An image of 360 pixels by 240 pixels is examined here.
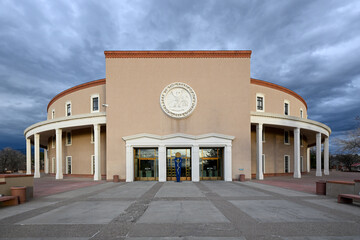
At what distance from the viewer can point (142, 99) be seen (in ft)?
70.1

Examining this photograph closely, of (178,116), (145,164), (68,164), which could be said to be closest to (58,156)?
(68,164)

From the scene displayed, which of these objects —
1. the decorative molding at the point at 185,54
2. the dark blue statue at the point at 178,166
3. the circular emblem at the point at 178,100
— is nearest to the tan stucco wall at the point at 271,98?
the decorative molding at the point at 185,54

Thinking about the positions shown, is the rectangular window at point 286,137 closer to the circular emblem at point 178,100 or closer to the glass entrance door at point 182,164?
the glass entrance door at point 182,164

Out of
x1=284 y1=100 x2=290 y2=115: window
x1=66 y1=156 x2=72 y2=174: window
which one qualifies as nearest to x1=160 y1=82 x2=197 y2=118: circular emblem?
x1=284 y1=100 x2=290 y2=115: window

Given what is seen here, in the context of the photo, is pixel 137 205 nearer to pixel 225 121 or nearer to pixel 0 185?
pixel 0 185

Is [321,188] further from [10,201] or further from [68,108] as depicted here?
[68,108]

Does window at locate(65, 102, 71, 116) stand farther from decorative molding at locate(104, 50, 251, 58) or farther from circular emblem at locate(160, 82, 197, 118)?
circular emblem at locate(160, 82, 197, 118)

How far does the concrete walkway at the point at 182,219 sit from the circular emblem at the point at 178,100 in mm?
10976

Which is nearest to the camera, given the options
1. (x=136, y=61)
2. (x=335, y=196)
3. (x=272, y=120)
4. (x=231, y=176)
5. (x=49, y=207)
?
(x=49, y=207)

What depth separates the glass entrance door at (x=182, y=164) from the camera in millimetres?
20891

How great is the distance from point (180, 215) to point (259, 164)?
651 inches

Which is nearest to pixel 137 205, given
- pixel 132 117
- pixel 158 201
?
pixel 158 201

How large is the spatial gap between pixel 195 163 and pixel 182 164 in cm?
137

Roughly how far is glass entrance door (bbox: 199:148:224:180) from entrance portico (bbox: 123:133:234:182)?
0.71 metres
